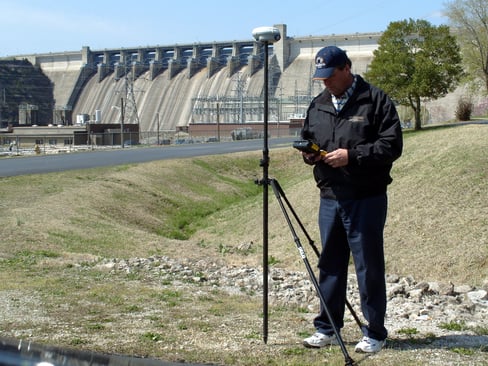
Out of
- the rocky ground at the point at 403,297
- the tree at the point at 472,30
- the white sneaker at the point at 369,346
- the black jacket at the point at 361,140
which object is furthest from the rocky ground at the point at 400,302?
the tree at the point at 472,30

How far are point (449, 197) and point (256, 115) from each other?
8723cm

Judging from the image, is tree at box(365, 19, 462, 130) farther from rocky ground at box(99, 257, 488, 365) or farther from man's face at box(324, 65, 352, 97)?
man's face at box(324, 65, 352, 97)

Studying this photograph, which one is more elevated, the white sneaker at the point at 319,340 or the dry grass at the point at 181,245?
the white sneaker at the point at 319,340

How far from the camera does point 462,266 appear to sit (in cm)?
1139

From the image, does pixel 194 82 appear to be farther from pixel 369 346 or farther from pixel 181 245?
pixel 369 346

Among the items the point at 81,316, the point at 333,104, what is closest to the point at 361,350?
the point at 333,104

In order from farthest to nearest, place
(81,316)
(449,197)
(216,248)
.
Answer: (216,248), (449,197), (81,316)

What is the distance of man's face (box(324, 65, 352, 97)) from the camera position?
516cm

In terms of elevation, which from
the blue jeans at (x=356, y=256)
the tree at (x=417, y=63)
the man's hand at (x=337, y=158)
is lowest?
the blue jeans at (x=356, y=256)

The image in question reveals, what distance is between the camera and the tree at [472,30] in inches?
2019

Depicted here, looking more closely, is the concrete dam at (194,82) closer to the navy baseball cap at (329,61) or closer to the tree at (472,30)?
the tree at (472,30)

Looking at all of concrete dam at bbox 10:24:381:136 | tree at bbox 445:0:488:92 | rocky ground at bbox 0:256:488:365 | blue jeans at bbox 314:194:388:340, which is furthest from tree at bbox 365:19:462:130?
concrete dam at bbox 10:24:381:136

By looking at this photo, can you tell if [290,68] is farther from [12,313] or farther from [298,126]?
[12,313]

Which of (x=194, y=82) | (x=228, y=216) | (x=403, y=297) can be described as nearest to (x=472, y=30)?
(x=228, y=216)
